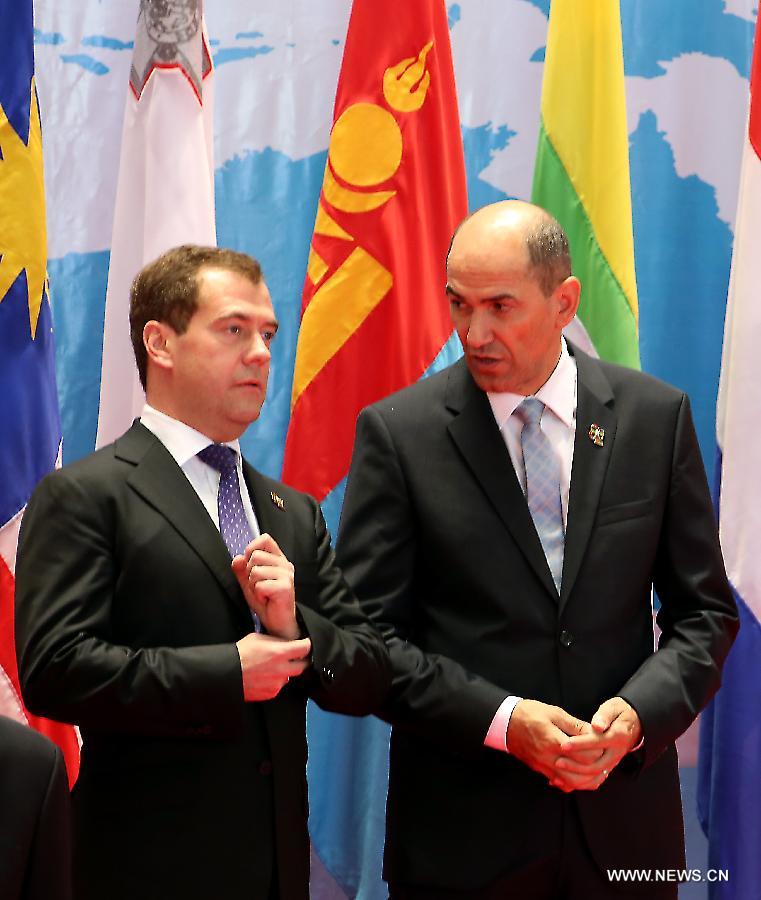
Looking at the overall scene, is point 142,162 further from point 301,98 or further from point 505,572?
point 505,572

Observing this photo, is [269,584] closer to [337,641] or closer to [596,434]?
[337,641]

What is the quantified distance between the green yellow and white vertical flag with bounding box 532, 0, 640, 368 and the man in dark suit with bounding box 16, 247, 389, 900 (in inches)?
57.0

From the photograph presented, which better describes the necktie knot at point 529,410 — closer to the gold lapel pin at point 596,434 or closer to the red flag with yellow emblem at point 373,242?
the gold lapel pin at point 596,434

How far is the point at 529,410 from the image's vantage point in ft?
8.26

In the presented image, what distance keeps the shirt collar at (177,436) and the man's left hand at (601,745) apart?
79 cm

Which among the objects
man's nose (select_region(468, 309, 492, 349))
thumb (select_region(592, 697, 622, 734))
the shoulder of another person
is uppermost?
man's nose (select_region(468, 309, 492, 349))

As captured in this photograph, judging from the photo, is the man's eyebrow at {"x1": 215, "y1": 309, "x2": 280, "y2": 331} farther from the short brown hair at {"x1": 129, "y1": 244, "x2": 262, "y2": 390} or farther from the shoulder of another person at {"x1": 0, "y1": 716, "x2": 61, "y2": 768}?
the shoulder of another person at {"x1": 0, "y1": 716, "x2": 61, "y2": 768}

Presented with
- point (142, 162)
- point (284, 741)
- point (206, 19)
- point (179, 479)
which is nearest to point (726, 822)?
point (284, 741)

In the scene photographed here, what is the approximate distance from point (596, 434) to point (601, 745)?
1.90 feet

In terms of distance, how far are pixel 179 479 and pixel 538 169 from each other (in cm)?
173

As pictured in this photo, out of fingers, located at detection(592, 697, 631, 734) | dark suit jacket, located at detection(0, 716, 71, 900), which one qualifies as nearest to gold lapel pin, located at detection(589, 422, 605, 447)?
fingers, located at detection(592, 697, 631, 734)

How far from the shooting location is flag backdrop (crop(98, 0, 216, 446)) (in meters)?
3.31

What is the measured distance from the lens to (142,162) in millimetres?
3385

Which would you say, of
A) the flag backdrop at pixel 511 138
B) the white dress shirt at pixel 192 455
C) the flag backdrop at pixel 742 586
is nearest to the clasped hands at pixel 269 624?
the white dress shirt at pixel 192 455
